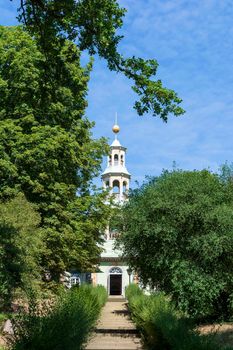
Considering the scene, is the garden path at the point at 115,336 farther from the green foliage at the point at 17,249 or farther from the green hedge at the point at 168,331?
the green foliage at the point at 17,249

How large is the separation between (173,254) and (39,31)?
34.8 ft

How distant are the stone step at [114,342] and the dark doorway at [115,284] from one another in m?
32.1

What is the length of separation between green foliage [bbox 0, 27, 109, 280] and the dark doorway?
25621 millimetres

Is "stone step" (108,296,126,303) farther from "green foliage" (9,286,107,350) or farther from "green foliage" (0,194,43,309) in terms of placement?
"green foliage" (9,286,107,350)

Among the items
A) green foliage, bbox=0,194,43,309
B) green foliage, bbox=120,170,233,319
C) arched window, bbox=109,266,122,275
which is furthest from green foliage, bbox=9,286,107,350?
arched window, bbox=109,266,122,275

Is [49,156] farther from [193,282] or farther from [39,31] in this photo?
[39,31]

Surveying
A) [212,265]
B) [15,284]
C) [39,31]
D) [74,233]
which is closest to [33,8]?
[39,31]

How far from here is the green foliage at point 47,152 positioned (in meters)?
24.7

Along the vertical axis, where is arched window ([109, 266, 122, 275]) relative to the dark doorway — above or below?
above

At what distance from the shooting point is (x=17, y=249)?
66.0 ft

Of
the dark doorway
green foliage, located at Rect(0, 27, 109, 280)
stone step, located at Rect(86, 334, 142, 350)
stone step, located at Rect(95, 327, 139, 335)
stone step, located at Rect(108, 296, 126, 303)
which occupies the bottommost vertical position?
stone step, located at Rect(86, 334, 142, 350)

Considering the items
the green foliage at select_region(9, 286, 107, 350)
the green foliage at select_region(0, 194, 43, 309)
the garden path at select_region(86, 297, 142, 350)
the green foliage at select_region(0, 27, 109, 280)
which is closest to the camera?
the green foliage at select_region(9, 286, 107, 350)

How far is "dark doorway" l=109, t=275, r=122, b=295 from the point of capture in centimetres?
5383

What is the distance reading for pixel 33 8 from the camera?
32.5 ft
